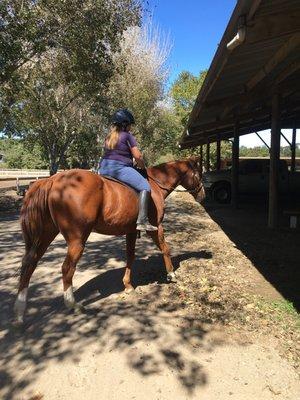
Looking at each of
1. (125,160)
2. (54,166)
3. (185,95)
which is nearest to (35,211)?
(125,160)

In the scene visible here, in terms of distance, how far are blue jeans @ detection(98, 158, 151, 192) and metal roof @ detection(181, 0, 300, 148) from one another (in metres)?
2.04

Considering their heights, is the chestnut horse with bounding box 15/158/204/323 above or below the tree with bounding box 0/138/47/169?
below

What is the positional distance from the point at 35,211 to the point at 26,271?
712 mm

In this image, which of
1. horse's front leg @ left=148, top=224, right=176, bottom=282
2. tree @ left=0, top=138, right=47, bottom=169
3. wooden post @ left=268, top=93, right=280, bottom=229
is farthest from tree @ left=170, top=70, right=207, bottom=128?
horse's front leg @ left=148, top=224, right=176, bottom=282

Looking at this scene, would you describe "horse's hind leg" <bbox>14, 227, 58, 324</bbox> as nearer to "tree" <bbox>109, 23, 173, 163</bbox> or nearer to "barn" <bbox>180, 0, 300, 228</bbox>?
"barn" <bbox>180, 0, 300, 228</bbox>

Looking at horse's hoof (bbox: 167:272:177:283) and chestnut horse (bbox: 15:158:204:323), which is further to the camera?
horse's hoof (bbox: 167:272:177:283)

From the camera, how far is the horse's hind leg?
188 inches

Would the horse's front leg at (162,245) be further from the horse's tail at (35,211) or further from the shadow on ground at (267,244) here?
the horse's tail at (35,211)

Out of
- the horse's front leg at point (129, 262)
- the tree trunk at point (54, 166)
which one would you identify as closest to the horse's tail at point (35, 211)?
the horse's front leg at point (129, 262)

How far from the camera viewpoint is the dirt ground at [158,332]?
11.8 feet

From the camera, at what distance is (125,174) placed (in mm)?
5590

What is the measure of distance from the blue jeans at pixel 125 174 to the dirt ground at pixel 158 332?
1527 millimetres

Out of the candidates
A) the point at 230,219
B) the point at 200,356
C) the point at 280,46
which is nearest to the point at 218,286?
the point at 200,356

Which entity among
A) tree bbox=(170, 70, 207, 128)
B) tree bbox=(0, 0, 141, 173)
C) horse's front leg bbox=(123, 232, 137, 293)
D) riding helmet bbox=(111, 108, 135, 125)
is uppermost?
tree bbox=(170, 70, 207, 128)
